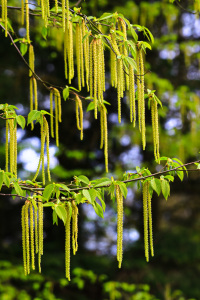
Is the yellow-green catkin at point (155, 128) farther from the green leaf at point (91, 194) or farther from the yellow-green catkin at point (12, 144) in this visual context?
the yellow-green catkin at point (12, 144)

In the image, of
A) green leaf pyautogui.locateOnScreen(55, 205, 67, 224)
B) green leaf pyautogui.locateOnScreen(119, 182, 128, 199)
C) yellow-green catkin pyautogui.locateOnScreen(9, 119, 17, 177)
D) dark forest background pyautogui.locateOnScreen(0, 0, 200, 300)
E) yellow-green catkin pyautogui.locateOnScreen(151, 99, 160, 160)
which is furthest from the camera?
dark forest background pyautogui.locateOnScreen(0, 0, 200, 300)

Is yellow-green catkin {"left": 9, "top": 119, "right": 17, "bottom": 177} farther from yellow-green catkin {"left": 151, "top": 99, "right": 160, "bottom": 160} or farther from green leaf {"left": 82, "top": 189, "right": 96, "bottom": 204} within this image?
yellow-green catkin {"left": 151, "top": 99, "right": 160, "bottom": 160}

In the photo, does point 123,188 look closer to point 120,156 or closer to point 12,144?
point 12,144

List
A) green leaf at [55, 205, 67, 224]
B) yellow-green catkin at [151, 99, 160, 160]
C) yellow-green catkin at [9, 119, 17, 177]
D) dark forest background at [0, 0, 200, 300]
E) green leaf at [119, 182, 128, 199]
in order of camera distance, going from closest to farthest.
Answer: green leaf at [55, 205, 67, 224], green leaf at [119, 182, 128, 199], yellow-green catkin at [9, 119, 17, 177], yellow-green catkin at [151, 99, 160, 160], dark forest background at [0, 0, 200, 300]

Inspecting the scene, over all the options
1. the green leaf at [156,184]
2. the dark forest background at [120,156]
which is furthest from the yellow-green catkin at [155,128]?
the dark forest background at [120,156]

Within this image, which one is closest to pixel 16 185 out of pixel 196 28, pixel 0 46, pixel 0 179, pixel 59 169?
pixel 0 179

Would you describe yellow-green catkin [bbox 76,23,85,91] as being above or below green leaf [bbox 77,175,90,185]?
above

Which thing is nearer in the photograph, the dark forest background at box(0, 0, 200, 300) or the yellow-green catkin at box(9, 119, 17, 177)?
the yellow-green catkin at box(9, 119, 17, 177)

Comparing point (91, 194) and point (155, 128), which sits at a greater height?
point (155, 128)

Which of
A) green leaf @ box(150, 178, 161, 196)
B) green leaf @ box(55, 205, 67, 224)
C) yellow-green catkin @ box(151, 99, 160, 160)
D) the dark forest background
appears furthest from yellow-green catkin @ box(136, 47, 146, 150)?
the dark forest background

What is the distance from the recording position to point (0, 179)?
2387 millimetres

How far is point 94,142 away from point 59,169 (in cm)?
226

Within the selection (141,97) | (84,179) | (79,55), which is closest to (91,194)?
(84,179)

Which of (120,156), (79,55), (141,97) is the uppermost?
(120,156)
